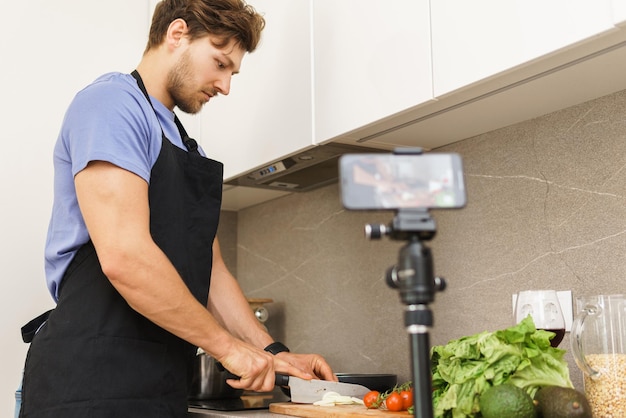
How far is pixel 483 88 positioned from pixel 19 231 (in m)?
1.48

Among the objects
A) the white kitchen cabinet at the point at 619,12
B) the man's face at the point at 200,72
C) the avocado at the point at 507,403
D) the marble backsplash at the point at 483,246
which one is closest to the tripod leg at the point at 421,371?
the avocado at the point at 507,403

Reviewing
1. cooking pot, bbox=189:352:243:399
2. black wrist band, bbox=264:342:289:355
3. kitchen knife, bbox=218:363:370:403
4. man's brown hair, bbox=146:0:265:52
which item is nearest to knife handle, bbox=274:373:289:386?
kitchen knife, bbox=218:363:370:403

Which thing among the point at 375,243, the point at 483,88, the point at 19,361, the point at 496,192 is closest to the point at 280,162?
the point at 375,243

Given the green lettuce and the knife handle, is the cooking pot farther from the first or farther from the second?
the green lettuce

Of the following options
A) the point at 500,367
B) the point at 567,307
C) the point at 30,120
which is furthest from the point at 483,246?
the point at 30,120

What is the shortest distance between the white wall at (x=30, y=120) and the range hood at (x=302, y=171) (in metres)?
0.61

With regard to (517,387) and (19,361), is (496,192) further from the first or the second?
(19,361)

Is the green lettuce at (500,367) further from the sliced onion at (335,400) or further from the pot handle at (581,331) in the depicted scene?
the sliced onion at (335,400)

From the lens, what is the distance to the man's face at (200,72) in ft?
5.20

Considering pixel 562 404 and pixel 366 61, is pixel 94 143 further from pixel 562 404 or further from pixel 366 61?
pixel 562 404

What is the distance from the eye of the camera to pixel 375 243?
200 cm

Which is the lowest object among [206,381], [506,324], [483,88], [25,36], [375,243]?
[206,381]

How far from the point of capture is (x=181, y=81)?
1.59m

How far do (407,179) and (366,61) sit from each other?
100 centimetres
